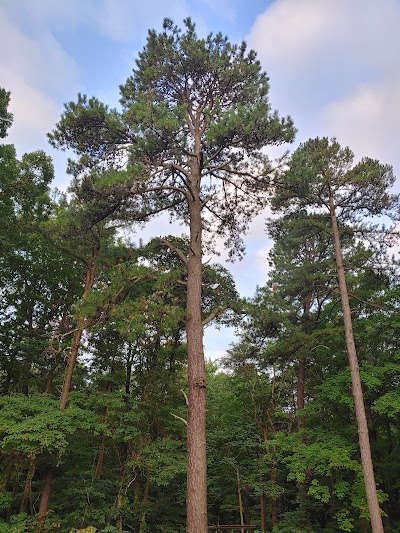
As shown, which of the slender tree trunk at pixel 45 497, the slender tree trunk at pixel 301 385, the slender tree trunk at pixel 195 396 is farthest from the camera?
the slender tree trunk at pixel 301 385

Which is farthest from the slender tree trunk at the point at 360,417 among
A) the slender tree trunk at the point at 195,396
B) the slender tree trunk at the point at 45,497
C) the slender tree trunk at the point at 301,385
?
the slender tree trunk at the point at 45,497

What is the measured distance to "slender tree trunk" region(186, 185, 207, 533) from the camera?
569cm

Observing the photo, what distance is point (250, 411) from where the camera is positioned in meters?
13.3

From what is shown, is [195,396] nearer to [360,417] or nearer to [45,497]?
[360,417]

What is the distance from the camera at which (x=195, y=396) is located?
6.37 m

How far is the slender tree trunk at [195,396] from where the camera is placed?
18.7 ft

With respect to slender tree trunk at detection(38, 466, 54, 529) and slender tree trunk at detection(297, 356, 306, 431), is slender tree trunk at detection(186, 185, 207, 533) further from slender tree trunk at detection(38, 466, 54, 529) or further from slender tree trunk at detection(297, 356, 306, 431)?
slender tree trunk at detection(297, 356, 306, 431)

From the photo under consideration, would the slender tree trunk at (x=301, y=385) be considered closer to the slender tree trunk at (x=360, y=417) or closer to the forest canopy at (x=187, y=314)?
the forest canopy at (x=187, y=314)

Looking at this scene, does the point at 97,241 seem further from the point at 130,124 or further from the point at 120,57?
the point at 120,57

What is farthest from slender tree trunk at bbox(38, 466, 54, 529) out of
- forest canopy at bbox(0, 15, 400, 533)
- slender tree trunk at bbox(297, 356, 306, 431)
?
slender tree trunk at bbox(297, 356, 306, 431)

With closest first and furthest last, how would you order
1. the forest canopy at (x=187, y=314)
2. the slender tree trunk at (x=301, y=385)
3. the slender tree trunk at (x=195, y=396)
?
the slender tree trunk at (x=195, y=396)
the forest canopy at (x=187, y=314)
the slender tree trunk at (x=301, y=385)

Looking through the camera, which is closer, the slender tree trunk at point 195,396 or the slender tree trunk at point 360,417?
the slender tree trunk at point 195,396

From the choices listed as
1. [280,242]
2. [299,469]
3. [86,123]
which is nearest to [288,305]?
[280,242]

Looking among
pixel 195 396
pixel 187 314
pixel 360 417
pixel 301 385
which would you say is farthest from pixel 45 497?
pixel 301 385
